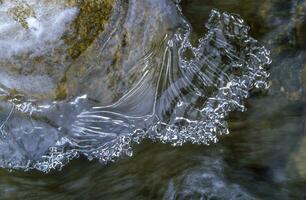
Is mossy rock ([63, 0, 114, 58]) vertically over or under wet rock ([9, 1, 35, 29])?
under

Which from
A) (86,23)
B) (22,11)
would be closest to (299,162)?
(86,23)

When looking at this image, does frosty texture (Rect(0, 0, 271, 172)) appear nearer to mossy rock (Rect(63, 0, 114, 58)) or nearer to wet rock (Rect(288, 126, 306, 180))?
mossy rock (Rect(63, 0, 114, 58))

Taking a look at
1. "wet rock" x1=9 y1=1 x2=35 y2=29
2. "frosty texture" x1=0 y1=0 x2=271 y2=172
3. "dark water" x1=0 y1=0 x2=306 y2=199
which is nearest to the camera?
"dark water" x1=0 y1=0 x2=306 y2=199

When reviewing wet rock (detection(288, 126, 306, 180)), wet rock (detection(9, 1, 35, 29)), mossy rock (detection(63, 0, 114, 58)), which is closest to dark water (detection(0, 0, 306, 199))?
wet rock (detection(288, 126, 306, 180))

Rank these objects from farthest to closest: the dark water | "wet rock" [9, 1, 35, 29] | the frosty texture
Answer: the frosty texture < "wet rock" [9, 1, 35, 29] < the dark water

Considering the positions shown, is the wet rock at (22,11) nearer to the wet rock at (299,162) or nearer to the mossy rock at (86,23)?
the mossy rock at (86,23)

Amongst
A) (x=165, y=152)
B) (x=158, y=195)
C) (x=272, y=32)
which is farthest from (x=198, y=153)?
(x=272, y=32)

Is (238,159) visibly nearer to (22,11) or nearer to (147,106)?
(147,106)

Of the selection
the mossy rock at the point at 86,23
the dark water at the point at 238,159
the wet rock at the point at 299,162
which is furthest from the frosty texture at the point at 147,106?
the wet rock at the point at 299,162
